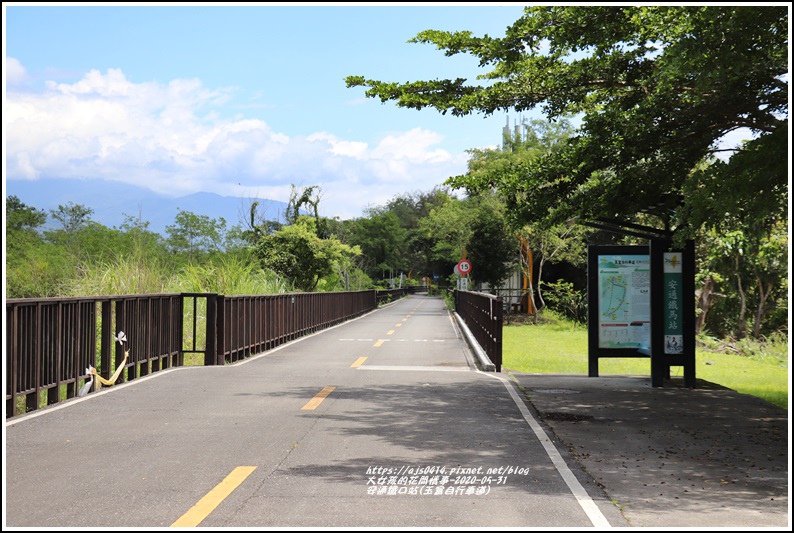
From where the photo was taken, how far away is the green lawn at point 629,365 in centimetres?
1664

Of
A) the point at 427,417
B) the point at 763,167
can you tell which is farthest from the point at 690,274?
the point at 427,417

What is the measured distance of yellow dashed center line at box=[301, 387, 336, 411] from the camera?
10.6 metres

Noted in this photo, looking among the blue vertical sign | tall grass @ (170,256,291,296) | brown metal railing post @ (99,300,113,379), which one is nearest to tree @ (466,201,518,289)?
tall grass @ (170,256,291,296)

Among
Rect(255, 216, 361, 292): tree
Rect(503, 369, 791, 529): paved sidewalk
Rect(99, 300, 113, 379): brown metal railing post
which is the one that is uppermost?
Rect(255, 216, 361, 292): tree

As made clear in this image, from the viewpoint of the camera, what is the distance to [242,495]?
614 centimetres

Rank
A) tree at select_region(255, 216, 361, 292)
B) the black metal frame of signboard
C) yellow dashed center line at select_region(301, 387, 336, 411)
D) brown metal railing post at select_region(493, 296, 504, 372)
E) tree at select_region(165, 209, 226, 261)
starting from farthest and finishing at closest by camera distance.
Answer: tree at select_region(165, 209, 226, 261) < tree at select_region(255, 216, 361, 292) < brown metal railing post at select_region(493, 296, 504, 372) < the black metal frame of signboard < yellow dashed center line at select_region(301, 387, 336, 411)

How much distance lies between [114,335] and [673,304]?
925cm

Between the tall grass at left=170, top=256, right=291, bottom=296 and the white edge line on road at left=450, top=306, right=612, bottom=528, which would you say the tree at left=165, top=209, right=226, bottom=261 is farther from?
the white edge line on road at left=450, top=306, right=612, bottom=528

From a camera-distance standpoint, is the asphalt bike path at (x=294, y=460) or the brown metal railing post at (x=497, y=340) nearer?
the asphalt bike path at (x=294, y=460)

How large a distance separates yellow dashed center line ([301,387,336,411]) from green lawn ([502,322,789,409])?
5.86 m

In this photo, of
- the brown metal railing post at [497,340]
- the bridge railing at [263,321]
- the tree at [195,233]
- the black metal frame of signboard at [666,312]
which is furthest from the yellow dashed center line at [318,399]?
the tree at [195,233]

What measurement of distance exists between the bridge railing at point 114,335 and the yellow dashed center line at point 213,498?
417 cm

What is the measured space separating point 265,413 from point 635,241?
24.9m

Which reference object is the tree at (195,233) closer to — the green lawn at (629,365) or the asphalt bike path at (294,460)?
the green lawn at (629,365)
